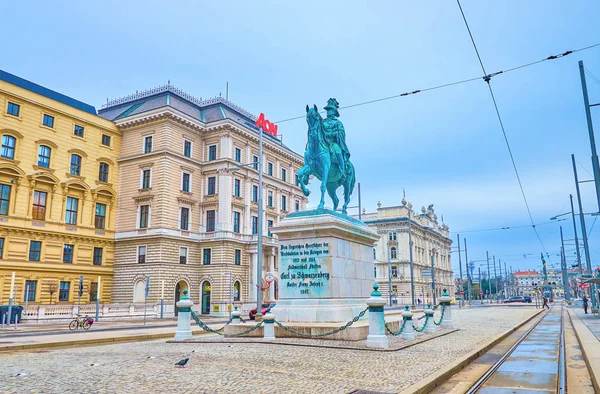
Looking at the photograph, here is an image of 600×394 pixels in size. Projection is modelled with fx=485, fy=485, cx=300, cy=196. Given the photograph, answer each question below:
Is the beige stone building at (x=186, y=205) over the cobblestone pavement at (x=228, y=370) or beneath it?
over

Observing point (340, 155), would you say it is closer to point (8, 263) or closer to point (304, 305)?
point (304, 305)

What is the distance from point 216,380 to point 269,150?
5236 cm

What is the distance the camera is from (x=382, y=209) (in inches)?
3853

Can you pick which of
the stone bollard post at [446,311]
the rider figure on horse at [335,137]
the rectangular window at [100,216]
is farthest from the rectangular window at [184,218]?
the rider figure on horse at [335,137]

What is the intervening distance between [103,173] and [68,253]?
9.57 metres

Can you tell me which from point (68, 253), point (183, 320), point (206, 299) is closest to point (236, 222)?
point (206, 299)

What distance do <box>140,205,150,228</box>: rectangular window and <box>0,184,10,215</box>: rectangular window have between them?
12.2 m

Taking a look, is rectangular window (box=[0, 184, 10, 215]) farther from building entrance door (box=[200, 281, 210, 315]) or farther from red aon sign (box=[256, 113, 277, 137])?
red aon sign (box=[256, 113, 277, 137])

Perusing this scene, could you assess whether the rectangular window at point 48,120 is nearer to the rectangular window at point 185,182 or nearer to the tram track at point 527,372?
the rectangular window at point 185,182

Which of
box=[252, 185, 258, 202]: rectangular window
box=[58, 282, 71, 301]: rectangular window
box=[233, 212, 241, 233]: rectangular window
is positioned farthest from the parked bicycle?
box=[252, 185, 258, 202]: rectangular window

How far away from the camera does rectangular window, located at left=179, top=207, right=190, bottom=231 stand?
50.2 m

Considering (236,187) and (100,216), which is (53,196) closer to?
(100,216)

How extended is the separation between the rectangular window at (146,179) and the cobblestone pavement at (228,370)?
123ft

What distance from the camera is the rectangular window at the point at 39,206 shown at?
1638 inches
